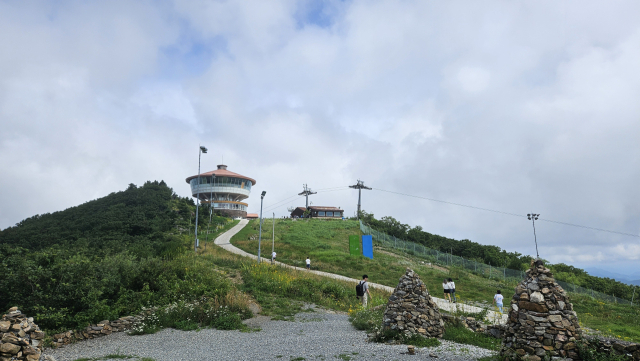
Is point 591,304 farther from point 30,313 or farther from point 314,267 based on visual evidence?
point 30,313

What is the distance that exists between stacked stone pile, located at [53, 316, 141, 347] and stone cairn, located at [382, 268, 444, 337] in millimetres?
9119

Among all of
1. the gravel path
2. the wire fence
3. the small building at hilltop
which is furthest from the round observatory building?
the gravel path

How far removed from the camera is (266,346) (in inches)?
404

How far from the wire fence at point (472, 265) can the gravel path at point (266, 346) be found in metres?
27.9

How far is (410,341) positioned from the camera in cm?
978

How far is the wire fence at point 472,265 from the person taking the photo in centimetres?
3141

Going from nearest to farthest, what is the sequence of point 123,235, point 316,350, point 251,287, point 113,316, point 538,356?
point 538,356 < point 316,350 < point 113,316 < point 251,287 < point 123,235

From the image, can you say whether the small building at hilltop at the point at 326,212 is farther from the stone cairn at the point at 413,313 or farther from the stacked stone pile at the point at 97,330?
the stone cairn at the point at 413,313

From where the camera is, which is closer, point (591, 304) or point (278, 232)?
point (591, 304)

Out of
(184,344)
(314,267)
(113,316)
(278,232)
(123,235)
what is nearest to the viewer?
(184,344)

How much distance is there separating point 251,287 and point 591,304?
75.5 ft

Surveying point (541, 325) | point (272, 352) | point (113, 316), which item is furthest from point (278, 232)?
point (541, 325)

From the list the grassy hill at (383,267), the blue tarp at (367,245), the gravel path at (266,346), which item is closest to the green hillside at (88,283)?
the gravel path at (266,346)

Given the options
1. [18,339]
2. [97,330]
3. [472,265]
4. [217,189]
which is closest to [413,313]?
[18,339]
